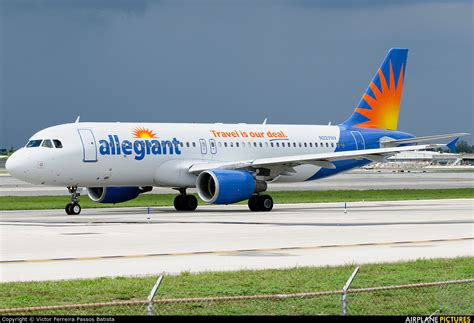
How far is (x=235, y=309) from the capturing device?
587 inches

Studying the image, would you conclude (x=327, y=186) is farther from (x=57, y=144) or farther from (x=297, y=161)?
(x=57, y=144)

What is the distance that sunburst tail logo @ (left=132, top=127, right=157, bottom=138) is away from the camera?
4700 cm

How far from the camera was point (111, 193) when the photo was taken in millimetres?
48594

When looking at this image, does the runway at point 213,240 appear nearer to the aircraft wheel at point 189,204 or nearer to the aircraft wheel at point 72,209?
the aircraft wheel at point 72,209

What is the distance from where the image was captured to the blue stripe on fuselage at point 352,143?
53.8m

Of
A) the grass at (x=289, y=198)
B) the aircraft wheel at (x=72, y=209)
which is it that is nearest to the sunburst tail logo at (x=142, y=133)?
the aircraft wheel at (x=72, y=209)

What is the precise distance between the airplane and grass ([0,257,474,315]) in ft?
77.9

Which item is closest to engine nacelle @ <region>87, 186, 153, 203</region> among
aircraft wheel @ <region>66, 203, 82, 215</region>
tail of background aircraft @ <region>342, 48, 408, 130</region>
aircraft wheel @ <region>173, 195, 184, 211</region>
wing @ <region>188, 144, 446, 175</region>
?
aircraft wheel @ <region>173, 195, 184, 211</region>

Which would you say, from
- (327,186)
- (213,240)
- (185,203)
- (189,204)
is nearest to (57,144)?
(185,203)

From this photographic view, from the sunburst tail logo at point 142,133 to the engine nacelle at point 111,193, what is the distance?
3027 mm

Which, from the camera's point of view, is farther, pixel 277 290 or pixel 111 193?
A: pixel 111 193

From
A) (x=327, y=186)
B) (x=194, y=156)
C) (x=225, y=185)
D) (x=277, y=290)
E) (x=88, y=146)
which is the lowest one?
(x=327, y=186)

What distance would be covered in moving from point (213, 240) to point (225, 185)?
15.2 meters

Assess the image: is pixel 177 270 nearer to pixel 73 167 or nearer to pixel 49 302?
pixel 49 302
